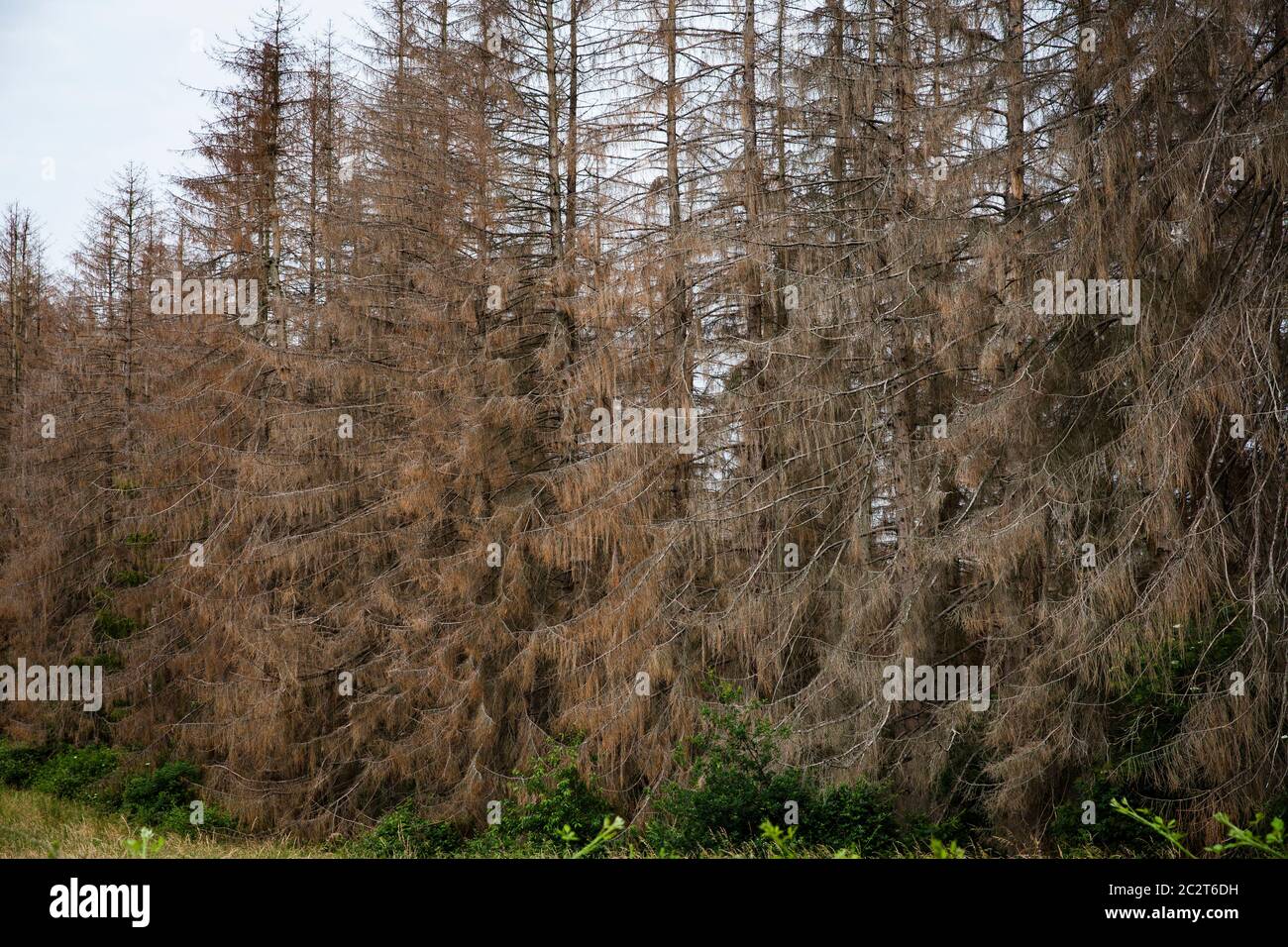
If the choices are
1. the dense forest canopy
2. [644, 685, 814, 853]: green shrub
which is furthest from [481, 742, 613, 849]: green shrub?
[644, 685, 814, 853]: green shrub

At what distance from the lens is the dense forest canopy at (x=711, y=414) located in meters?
7.24

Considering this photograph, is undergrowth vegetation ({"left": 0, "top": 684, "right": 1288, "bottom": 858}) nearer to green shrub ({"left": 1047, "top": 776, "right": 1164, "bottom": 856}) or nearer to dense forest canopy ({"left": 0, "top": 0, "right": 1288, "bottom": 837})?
green shrub ({"left": 1047, "top": 776, "right": 1164, "bottom": 856})

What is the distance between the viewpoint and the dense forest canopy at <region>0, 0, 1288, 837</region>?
7.24 m

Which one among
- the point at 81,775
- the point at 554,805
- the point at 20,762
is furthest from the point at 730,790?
the point at 20,762

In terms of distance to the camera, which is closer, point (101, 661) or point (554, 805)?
point (554, 805)

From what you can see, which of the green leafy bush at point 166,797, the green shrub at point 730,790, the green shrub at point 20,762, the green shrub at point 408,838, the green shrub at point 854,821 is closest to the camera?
the green shrub at point 730,790

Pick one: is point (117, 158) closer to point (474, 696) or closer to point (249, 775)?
point (249, 775)

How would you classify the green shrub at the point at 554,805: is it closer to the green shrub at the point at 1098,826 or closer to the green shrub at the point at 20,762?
the green shrub at the point at 1098,826

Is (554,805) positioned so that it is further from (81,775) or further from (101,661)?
(101,661)

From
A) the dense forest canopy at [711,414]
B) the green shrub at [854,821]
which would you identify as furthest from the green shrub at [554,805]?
the green shrub at [854,821]

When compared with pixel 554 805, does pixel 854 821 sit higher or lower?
higher

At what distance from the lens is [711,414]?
464 inches

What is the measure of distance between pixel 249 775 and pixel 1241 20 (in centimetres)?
1633
